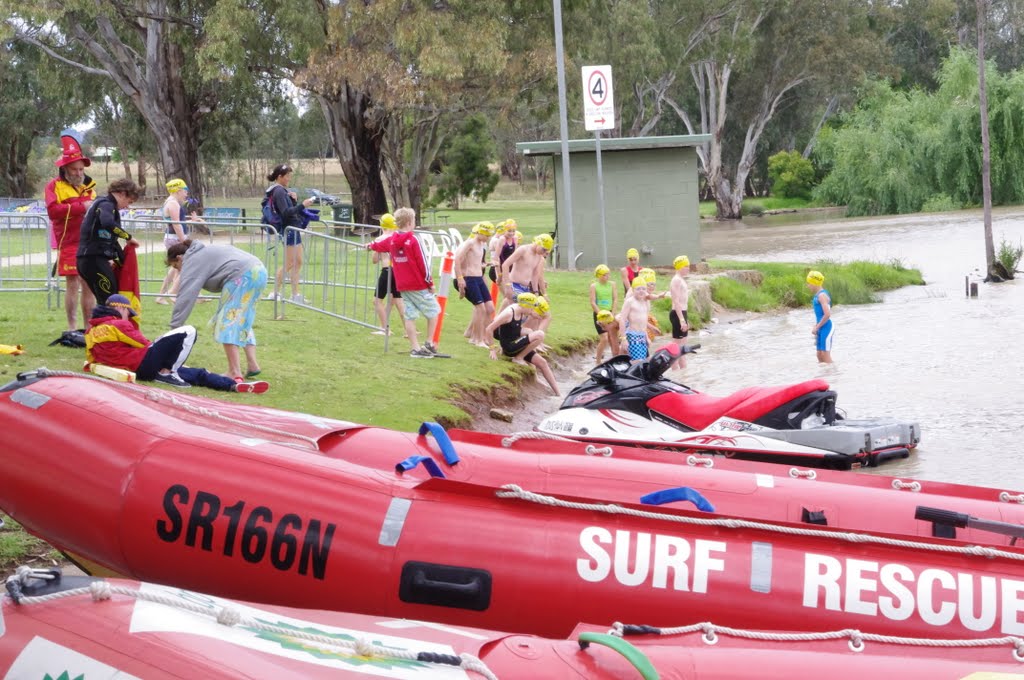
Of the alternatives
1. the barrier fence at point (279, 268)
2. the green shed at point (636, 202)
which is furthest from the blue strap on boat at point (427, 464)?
the green shed at point (636, 202)

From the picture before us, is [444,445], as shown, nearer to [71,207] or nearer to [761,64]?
[71,207]

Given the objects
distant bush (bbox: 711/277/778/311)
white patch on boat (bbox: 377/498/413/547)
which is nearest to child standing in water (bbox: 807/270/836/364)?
distant bush (bbox: 711/277/778/311)

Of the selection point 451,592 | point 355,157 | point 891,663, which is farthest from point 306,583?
point 355,157

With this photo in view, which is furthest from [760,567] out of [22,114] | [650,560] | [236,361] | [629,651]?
[22,114]

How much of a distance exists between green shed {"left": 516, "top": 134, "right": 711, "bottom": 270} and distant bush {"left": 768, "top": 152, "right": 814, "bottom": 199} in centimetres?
3885

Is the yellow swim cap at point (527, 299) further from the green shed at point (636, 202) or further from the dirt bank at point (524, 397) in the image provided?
the green shed at point (636, 202)

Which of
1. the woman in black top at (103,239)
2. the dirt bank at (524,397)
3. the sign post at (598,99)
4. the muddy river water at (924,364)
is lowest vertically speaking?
the muddy river water at (924,364)

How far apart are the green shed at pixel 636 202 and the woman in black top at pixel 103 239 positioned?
60.5 feet

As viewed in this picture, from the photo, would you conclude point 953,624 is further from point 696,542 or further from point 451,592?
point 451,592

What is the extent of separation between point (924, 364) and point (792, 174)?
5090cm

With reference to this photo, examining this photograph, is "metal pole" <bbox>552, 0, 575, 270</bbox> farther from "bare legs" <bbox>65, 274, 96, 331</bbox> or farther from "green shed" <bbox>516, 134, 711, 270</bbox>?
"bare legs" <bbox>65, 274, 96, 331</bbox>

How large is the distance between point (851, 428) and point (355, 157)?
2667 cm

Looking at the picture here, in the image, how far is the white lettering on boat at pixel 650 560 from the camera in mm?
5609

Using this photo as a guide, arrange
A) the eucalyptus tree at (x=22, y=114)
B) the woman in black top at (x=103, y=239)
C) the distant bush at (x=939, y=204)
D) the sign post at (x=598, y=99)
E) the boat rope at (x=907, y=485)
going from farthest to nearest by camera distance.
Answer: the eucalyptus tree at (x=22, y=114) → the distant bush at (x=939, y=204) → the sign post at (x=598, y=99) → the woman in black top at (x=103, y=239) → the boat rope at (x=907, y=485)
